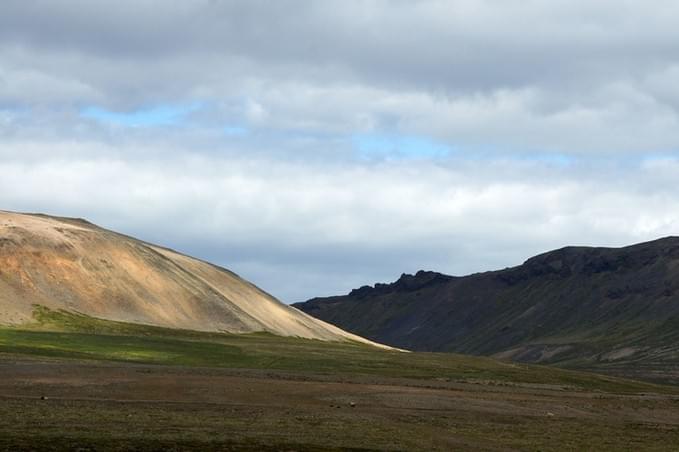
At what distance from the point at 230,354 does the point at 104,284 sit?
134 ft

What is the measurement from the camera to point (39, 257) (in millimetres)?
147500

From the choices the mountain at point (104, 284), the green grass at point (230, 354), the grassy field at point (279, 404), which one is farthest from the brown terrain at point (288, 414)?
the mountain at point (104, 284)

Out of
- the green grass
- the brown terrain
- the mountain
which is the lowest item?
the brown terrain

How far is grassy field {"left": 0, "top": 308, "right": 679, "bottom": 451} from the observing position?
148 ft

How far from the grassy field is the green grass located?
1.13 ft

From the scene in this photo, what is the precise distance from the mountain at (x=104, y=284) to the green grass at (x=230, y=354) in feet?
17.7

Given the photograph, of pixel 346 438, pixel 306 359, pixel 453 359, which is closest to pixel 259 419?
pixel 346 438

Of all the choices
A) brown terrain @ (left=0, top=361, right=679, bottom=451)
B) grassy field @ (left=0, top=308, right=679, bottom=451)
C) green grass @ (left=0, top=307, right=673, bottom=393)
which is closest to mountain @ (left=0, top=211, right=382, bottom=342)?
green grass @ (left=0, top=307, right=673, bottom=393)

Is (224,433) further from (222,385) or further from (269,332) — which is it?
(269,332)

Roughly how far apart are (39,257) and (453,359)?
1956 inches

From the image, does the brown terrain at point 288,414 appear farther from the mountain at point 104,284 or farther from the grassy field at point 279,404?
the mountain at point 104,284

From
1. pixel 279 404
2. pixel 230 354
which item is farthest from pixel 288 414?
pixel 230 354

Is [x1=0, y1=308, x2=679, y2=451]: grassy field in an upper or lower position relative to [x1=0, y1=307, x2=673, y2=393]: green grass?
lower

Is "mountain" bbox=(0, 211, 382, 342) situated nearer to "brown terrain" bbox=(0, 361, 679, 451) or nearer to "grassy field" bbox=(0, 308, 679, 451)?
"grassy field" bbox=(0, 308, 679, 451)
